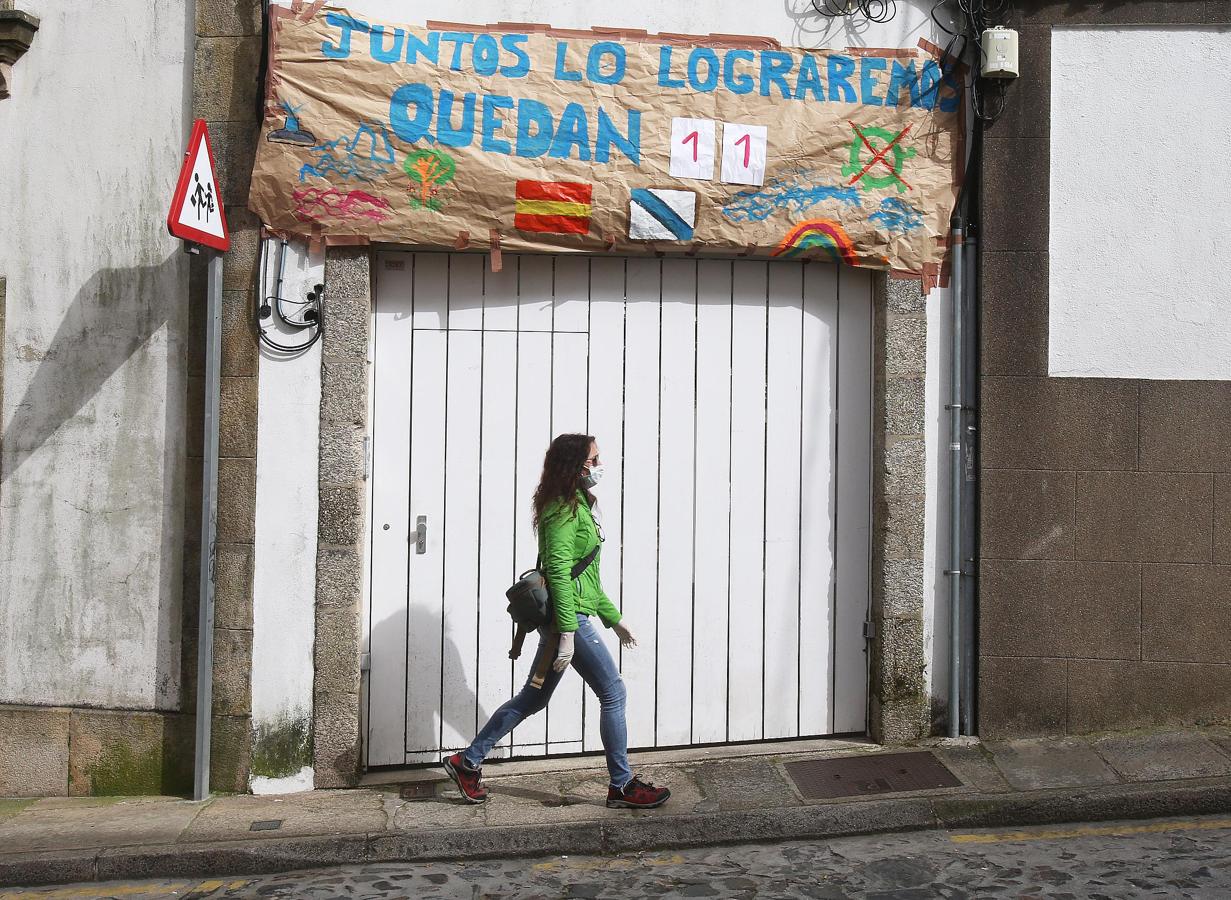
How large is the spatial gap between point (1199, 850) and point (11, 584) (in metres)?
5.96

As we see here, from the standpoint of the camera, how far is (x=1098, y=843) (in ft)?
16.8

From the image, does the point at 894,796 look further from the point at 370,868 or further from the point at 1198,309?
the point at 1198,309

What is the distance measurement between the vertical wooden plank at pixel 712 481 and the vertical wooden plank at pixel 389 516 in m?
1.60

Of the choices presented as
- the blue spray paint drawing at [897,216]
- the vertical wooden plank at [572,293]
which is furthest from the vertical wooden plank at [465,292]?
the blue spray paint drawing at [897,216]

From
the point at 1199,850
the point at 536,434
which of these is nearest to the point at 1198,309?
the point at 1199,850

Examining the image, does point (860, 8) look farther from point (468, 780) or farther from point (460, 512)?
point (468, 780)

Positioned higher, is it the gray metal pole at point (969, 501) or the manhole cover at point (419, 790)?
the gray metal pole at point (969, 501)

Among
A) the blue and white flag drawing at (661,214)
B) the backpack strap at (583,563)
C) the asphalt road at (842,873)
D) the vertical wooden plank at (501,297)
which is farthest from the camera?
the vertical wooden plank at (501,297)

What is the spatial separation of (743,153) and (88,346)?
363 cm

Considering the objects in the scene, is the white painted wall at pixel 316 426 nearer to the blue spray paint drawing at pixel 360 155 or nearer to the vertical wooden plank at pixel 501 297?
the blue spray paint drawing at pixel 360 155

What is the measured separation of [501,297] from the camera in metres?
6.15

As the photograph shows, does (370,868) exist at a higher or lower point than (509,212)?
lower

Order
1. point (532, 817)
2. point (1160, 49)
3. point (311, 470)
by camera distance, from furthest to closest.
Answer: point (1160, 49)
point (311, 470)
point (532, 817)

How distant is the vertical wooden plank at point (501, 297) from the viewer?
6.13 m
